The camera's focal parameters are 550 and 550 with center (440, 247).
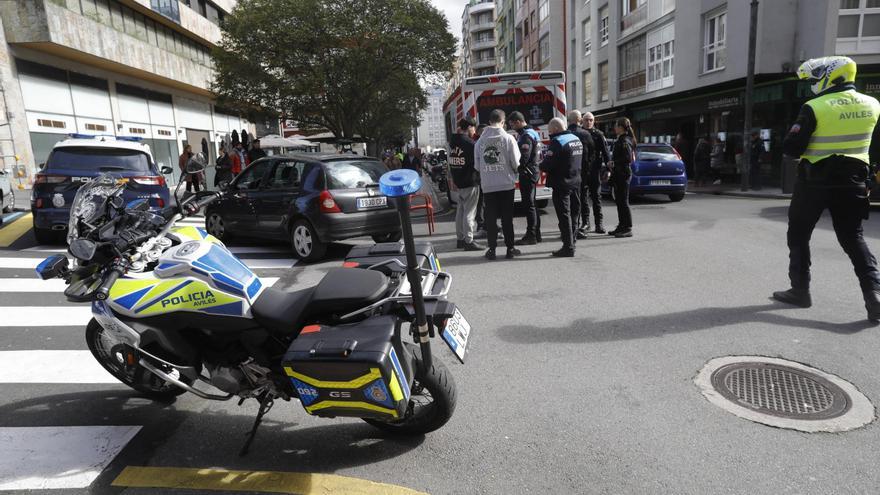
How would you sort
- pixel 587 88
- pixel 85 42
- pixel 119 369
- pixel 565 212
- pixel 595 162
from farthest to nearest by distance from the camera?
pixel 587 88, pixel 85 42, pixel 595 162, pixel 565 212, pixel 119 369

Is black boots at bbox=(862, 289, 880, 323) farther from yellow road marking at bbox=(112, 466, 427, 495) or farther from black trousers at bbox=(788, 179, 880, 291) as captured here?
yellow road marking at bbox=(112, 466, 427, 495)

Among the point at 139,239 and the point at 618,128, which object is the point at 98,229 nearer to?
the point at 139,239

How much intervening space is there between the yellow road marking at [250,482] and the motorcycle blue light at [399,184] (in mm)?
1412

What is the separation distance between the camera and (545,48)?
4272 cm

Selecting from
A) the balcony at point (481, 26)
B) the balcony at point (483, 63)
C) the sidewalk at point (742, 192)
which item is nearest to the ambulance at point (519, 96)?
the sidewalk at point (742, 192)

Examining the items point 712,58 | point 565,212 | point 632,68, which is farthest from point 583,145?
point 632,68

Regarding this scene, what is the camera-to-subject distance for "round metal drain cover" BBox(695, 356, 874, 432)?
10.1 ft

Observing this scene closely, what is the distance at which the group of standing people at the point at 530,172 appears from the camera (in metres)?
7.39

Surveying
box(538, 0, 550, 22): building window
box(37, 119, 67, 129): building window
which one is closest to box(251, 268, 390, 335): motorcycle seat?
box(37, 119, 67, 129): building window

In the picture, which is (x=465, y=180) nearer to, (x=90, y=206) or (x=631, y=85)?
(x=90, y=206)

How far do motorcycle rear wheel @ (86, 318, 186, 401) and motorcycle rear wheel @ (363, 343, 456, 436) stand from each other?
4.70ft

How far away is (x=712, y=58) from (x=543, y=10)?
2339 cm

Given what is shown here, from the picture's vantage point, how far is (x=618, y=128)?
854cm

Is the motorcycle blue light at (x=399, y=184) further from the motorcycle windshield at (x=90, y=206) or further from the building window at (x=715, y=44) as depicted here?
the building window at (x=715, y=44)
